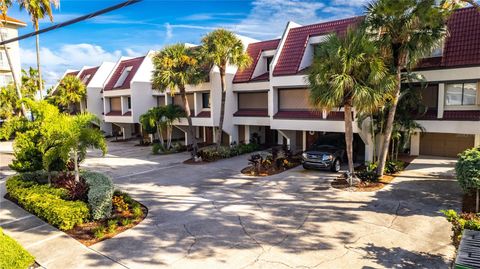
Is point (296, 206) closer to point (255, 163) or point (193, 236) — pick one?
point (193, 236)

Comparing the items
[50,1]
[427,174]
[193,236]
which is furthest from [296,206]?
[50,1]

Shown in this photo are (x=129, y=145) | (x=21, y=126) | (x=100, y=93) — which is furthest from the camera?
(x=100, y=93)

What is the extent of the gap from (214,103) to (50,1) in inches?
525

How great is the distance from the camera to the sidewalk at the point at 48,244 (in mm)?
7660

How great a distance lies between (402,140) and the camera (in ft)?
54.1

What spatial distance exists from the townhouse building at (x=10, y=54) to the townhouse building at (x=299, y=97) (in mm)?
15256

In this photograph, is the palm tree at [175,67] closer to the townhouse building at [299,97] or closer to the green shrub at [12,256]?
the townhouse building at [299,97]

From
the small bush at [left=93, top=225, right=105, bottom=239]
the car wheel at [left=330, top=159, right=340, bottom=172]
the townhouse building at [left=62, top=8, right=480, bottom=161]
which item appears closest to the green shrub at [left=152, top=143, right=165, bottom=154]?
the townhouse building at [left=62, top=8, right=480, bottom=161]

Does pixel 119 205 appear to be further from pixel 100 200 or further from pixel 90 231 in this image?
pixel 90 231

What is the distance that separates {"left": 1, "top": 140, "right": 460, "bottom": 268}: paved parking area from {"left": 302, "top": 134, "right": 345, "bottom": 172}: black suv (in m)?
0.59

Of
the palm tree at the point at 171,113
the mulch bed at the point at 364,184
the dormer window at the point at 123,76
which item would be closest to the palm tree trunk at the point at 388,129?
the mulch bed at the point at 364,184

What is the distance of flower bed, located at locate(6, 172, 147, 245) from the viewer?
9559 millimetres

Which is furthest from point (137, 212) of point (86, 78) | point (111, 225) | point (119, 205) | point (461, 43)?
point (86, 78)

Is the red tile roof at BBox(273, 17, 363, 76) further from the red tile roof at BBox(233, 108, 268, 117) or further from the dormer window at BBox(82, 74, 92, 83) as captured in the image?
the dormer window at BBox(82, 74, 92, 83)
